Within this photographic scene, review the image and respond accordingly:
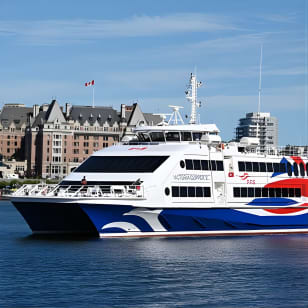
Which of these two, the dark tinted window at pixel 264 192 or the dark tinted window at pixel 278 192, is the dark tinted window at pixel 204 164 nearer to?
the dark tinted window at pixel 264 192

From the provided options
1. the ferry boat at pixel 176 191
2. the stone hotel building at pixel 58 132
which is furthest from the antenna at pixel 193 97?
the stone hotel building at pixel 58 132

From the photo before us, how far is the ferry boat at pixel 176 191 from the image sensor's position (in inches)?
1583

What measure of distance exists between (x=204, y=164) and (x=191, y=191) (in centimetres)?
193

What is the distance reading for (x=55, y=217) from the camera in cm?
4175

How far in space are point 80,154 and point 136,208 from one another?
12550 cm

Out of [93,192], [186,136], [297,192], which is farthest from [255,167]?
[93,192]

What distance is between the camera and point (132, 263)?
33.4 m

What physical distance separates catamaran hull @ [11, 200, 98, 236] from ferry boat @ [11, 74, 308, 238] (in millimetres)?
53

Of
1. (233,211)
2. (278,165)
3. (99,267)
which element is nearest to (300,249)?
(233,211)

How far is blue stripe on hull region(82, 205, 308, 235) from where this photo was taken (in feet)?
131

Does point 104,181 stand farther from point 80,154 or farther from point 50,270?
point 80,154

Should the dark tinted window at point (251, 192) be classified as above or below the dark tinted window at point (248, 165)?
below

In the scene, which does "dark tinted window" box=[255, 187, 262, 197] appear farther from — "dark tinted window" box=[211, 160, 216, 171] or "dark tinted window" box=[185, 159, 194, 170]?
"dark tinted window" box=[185, 159, 194, 170]

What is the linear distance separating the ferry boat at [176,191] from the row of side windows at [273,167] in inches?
2.3
